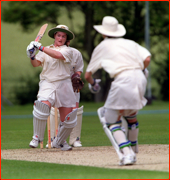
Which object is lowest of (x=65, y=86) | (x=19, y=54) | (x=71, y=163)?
(x=19, y=54)

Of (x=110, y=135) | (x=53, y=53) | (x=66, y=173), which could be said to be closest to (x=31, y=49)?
(x=53, y=53)

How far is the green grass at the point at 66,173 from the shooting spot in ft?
16.5

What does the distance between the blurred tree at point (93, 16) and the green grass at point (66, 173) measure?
2271cm

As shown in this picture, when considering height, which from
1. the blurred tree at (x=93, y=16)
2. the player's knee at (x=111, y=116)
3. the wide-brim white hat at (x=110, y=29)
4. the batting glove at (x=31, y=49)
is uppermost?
the wide-brim white hat at (x=110, y=29)

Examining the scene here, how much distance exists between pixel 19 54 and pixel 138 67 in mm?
27531

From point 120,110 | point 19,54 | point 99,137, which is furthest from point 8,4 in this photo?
point 120,110

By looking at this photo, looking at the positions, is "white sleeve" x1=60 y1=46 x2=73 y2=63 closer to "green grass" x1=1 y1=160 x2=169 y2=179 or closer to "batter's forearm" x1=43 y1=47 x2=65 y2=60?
"batter's forearm" x1=43 y1=47 x2=65 y2=60

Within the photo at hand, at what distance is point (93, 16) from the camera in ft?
100

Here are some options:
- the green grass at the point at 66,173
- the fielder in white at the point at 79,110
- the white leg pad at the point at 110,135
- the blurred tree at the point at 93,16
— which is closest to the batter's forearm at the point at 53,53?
the fielder in white at the point at 79,110

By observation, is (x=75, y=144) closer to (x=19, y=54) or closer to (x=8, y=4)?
(x=8, y=4)

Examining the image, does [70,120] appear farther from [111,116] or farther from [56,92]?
[111,116]

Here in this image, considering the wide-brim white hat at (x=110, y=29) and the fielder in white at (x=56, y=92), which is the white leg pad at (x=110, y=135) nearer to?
the wide-brim white hat at (x=110, y=29)

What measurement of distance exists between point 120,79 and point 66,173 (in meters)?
1.34

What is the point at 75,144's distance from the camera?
27.3ft
